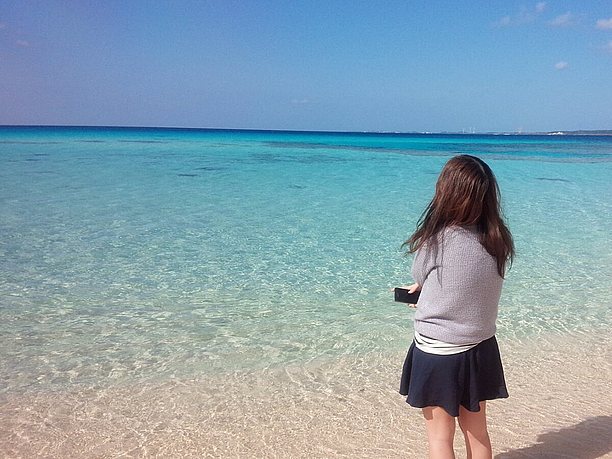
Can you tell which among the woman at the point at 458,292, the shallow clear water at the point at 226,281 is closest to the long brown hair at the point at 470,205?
the woman at the point at 458,292

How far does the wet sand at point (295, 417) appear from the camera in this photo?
3096 millimetres

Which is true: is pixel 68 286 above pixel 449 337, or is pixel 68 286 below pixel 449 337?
below

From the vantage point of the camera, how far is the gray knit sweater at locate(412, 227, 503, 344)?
205 centimetres

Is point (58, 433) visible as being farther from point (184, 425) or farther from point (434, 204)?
point (434, 204)

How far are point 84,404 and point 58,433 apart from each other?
35cm

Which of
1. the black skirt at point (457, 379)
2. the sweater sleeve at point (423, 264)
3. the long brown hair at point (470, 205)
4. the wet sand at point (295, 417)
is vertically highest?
the long brown hair at point (470, 205)

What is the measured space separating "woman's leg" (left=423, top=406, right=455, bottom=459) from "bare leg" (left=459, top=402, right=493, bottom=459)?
0.27ft

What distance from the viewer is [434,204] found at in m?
2.09

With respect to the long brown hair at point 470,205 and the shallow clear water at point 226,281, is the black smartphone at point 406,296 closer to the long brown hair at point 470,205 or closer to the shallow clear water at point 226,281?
the long brown hair at point 470,205

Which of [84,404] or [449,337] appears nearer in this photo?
[449,337]

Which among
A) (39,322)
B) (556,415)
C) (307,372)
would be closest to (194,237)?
(39,322)

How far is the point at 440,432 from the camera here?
2262 millimetres

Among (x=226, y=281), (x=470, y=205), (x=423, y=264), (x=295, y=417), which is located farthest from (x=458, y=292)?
(x=226, y=281)

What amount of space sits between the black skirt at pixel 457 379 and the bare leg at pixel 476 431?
0.34ft
